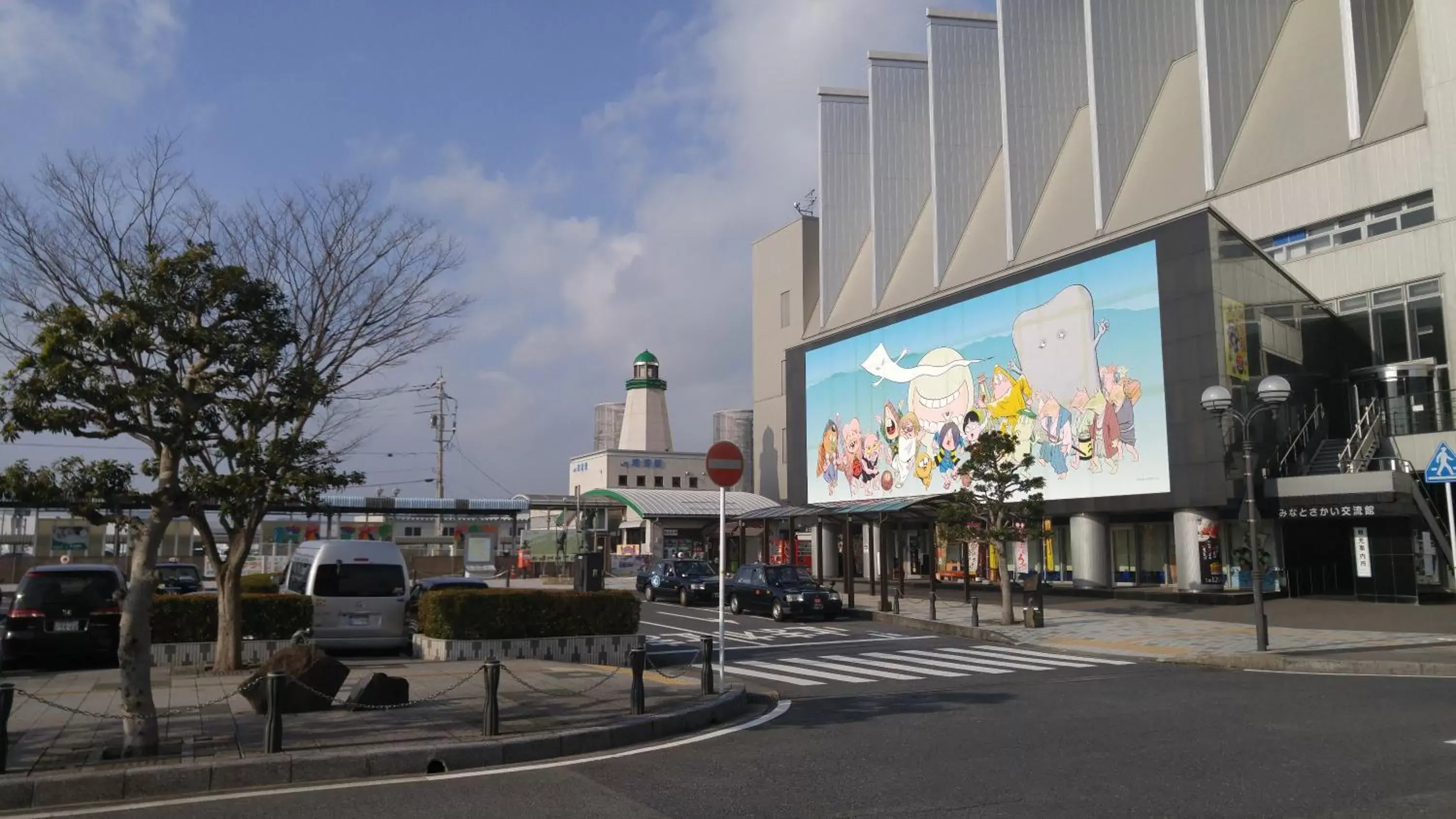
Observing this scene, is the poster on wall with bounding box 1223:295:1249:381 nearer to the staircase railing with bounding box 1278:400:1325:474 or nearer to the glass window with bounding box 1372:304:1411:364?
the staircase railing with bounding box 1278:400:1325:474

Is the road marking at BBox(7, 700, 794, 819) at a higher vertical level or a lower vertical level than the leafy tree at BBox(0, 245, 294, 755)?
lower

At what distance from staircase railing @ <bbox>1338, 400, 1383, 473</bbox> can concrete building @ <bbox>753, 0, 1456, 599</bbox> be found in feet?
0.50

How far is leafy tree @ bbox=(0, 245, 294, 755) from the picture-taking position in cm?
891

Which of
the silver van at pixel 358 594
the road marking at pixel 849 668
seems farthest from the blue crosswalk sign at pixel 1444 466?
the silver van at pixel 358 594

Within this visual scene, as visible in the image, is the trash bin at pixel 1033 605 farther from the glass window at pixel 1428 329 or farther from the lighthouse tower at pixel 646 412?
the lighthouse tower at pixel 646 412

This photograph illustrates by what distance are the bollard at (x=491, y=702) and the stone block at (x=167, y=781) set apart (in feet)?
7.92

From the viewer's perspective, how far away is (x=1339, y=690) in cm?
1348

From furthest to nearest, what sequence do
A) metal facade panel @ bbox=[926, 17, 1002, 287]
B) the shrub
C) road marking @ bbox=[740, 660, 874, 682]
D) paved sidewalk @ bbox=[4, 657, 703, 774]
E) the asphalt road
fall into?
1. metal facade panel @ bbox=[926, 17, 1002, 287]
2. the shrub
3. road marking @ bbox=[740, 660, 874, 682]
4. paved sidewalk @ bbox=[4, 657, 703, 774]
5. the asphalt road

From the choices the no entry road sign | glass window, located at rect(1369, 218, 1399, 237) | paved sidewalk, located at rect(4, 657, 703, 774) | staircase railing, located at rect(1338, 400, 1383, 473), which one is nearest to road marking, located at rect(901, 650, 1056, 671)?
paved sidewalk, located at rect(4, 657, 703, 774)

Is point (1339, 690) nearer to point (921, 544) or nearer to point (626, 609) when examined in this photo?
point (626, 609)

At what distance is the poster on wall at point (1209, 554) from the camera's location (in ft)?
96.1

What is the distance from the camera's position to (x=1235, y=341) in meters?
29.3

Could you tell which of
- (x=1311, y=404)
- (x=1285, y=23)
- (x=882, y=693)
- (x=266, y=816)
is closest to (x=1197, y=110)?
(x=1285, y=23)

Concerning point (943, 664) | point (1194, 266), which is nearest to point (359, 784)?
point (943, 664)
